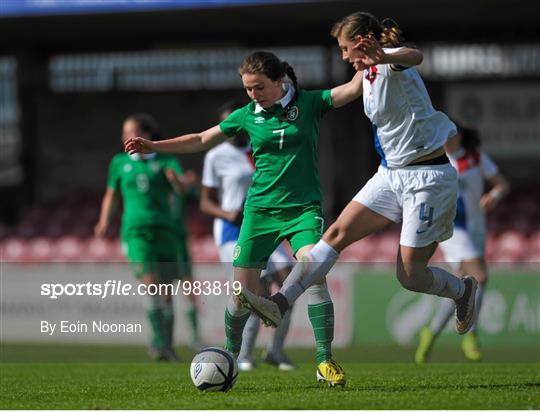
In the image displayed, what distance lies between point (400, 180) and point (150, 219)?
16.5 feet

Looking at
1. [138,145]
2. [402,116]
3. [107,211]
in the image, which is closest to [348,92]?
[402,116]

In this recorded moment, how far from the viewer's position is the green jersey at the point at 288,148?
8.07m

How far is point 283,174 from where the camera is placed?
8078mm

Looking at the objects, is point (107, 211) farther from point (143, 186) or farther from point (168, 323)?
point (168, 323)

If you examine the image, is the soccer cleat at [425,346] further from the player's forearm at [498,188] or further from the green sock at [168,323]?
the green sock at [168,323]

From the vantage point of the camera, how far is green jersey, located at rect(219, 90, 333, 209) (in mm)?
8070

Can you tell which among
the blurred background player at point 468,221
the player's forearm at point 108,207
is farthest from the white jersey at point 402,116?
the player's forearm at point 108,207

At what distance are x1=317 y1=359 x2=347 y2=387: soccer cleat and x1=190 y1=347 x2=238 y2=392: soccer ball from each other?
0.62m

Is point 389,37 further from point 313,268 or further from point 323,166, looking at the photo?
point 323,166

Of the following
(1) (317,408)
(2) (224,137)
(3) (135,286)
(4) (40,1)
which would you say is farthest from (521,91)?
(1) (317,408)

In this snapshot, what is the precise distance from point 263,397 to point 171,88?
16686 millimetres

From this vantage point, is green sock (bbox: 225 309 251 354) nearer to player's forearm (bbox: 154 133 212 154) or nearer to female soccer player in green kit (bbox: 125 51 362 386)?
female soccer player in green kit (bbox: 125 51 362 386)

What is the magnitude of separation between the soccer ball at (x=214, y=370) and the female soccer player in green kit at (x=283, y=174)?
→ 601mm

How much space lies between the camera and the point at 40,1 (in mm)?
18828
